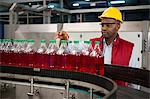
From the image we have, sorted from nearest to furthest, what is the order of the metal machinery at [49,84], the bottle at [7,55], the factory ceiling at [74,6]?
the metal machinery at [49,84]
the bottle at [7,55]
the factory ceiling at [74,6]

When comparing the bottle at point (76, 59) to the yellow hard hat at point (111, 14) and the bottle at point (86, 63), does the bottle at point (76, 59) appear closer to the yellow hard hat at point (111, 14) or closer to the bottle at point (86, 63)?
the bottle at point (86, 63)

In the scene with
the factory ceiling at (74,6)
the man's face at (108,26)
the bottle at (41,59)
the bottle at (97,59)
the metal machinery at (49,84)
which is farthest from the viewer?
the factory ceiling at (74,6)

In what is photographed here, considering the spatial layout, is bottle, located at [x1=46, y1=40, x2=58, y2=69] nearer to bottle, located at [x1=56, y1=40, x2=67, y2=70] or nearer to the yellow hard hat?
bottle, located at [x1=56, y1=40, x2=67, y2=70]

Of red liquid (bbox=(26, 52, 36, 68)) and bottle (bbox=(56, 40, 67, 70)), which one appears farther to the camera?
red liquid (bbox=(26, 52, 36, 68))

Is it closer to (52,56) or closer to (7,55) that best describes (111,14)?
(52,56)

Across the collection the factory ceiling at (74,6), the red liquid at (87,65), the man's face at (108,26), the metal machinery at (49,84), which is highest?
the factory ceiling at (74,6)

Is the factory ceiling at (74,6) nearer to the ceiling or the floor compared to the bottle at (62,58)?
nearer to the ceiling

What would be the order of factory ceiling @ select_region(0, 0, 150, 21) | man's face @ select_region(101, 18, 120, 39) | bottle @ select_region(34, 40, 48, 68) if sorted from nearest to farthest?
1. bottle @ select_region(34, 40, 48, 68)
2. man's face @ select_region(101, 18, 120, 39)
3. factory ceiling @ select_region(0, 0, 150, 21)

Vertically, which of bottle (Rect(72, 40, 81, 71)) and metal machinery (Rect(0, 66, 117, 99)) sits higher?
bottle (Rect(72, 40, 81, 71))

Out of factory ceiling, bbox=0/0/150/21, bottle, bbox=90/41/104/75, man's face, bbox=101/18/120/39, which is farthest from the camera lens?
factory ceiling, bbox=0/0/150/21

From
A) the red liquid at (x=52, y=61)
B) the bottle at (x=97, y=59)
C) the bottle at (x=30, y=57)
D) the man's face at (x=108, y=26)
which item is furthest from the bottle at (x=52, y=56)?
the man's face at (x=108, y=26)

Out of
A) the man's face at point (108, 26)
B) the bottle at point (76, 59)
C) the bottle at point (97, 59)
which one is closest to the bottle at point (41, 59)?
the bottle at point (76, 59)

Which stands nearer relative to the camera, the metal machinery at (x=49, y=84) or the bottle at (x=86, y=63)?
the metal machinery at (x=49, y=84)

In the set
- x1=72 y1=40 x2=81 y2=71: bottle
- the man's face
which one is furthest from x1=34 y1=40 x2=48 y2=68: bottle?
the man's face
